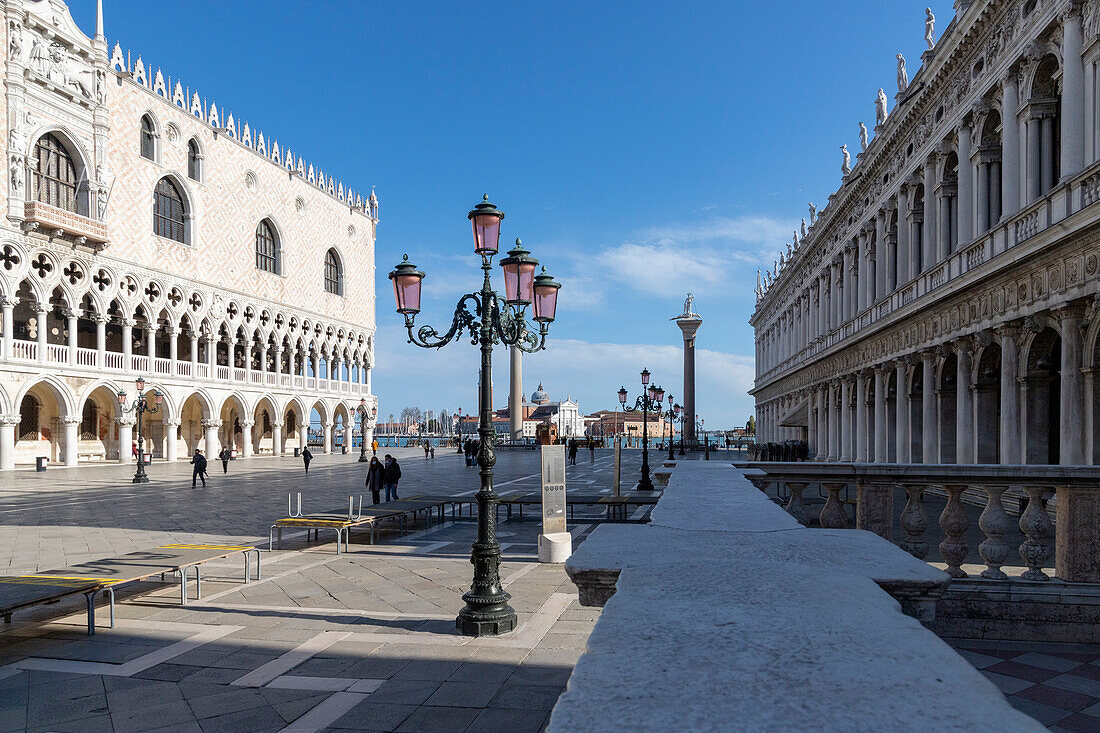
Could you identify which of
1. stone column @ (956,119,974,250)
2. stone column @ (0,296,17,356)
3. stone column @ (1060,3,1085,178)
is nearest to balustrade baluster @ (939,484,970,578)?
stone column @ (1060,3,1085,178)

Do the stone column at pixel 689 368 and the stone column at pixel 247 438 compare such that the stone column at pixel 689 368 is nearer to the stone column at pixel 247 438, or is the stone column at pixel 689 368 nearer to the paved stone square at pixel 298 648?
the stone column at pixel 247 438

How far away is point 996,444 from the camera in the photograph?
16.4m

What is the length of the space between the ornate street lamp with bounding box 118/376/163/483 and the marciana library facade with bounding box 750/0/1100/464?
24.8 metres

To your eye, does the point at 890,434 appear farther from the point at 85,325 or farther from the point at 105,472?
the point at 85,325

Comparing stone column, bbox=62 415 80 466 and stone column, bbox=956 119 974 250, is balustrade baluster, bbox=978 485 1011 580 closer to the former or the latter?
stone column, bbox=956 119 974 250

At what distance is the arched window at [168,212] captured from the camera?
123 ft

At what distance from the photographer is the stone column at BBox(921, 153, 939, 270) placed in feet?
64.3

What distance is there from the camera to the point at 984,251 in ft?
51.1

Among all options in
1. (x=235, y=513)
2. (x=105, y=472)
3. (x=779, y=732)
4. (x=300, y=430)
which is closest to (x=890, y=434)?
(x=235, y=513)

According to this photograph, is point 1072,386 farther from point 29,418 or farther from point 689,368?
point 689,368

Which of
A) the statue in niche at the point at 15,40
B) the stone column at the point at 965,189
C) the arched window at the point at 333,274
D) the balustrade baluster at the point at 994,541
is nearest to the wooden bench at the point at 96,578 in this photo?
the balustrade baluster at the point at 994,541

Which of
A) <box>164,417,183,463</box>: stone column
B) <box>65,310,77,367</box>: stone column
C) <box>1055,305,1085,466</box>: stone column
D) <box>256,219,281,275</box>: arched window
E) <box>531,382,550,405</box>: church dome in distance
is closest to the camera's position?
<box>1055,305,1085,466</box>: stone column

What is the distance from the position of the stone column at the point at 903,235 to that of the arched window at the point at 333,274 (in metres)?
42.3

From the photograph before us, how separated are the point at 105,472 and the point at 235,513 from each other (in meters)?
18.2
